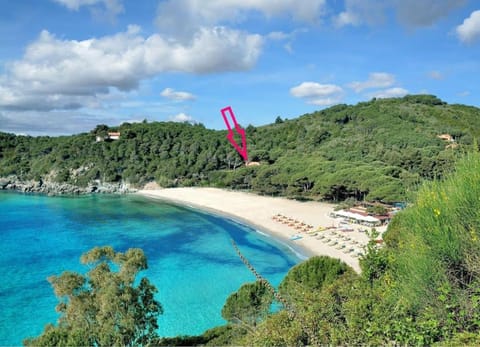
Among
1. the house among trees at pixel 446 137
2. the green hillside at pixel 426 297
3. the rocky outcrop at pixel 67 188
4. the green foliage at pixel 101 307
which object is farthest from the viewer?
the rocky outcrop at pixel 67 188

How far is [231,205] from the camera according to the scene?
41.5 metres

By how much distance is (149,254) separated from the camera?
25.6m

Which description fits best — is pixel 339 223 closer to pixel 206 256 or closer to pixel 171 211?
pixel 206 256

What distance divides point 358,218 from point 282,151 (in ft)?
108

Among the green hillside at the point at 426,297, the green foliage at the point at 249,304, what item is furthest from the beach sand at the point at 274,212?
the green hillside at the point at 426,297

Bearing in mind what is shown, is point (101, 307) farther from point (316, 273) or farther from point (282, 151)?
point (282, 151)

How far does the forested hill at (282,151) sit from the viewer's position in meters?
43.0

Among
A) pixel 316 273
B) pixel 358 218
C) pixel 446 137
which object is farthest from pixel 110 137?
pixel 316 273

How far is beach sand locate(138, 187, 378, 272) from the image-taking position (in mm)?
24109

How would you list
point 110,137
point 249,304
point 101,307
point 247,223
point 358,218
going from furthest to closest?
point 110,137 → point 247,223 → point 358,218 → point 249,304 → point 101,307

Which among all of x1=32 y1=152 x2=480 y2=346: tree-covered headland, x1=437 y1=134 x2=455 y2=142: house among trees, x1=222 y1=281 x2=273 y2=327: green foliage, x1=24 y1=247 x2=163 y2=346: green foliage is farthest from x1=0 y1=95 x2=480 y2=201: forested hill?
x1=32 y1=152 x2=480 y2=346: tree-covered headland

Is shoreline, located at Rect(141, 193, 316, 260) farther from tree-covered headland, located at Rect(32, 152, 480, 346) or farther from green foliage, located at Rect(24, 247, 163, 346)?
Result: tree-covered headland, located at Rect(32, 152, 480, 346)

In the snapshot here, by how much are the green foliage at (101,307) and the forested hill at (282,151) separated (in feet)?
101

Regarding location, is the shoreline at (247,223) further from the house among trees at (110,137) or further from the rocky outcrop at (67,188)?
the house among trees at (110,137)
